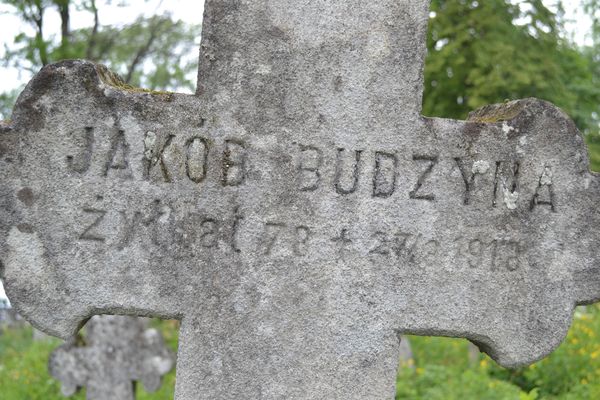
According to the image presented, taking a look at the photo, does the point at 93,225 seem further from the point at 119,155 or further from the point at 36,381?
the point at 36,381

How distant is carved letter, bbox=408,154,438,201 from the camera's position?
267 cm

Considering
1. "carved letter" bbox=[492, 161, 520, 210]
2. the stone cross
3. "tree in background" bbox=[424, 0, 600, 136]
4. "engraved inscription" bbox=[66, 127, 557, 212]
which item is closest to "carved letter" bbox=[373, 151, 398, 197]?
"engraved inscription" bbox=[66, 127, 557, 212]

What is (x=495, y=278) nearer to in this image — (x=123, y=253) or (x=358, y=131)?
(x=358, y=131)

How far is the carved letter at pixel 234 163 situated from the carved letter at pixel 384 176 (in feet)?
1.44

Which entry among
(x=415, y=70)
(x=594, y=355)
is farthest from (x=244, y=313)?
(x=594, y=355)

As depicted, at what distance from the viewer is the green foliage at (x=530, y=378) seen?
216 inches

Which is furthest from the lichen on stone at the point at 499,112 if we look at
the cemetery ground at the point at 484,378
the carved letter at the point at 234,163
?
the cemetery ground at the point at 484,378

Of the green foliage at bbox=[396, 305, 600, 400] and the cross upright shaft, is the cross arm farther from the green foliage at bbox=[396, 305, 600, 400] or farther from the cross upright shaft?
the green foliage at bbox=[396, 305, 600, 400]

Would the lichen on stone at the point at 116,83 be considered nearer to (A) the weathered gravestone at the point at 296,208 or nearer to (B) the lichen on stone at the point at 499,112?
(A) the weathered gravestone at the point at 296,208

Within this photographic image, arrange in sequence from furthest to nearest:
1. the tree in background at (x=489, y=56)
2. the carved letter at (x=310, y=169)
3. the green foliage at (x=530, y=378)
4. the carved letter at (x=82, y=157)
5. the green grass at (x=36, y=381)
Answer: the tree in background at (x=489, y=56) → the green grass at (x=36, y=381) → the green foliage at (x=530, y=378) → the carved letter at (x=310, y=169) → the carved letter at (x=82, y=157)

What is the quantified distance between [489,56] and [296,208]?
6278 millimetres

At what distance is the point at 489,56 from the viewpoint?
27.5 ft

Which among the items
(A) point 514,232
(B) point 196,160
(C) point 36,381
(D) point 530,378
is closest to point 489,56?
(D) point 530,378

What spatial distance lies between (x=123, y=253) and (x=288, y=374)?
2.19 ft
